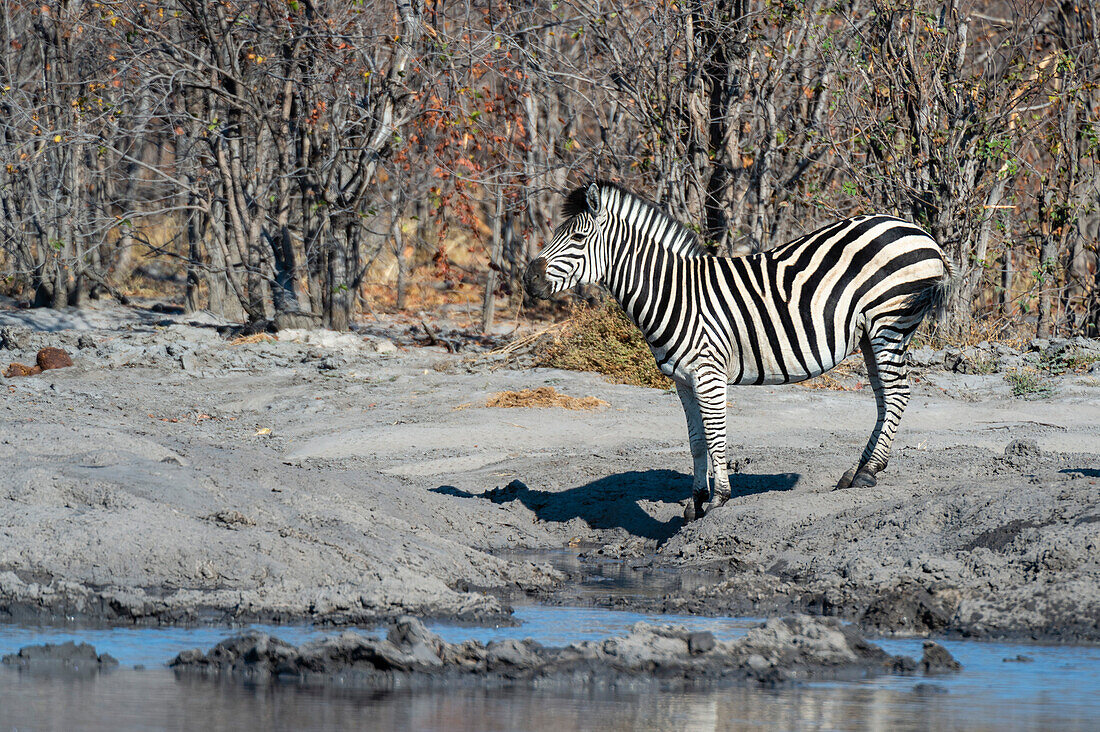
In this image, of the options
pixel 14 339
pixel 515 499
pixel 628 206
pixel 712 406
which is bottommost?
pixel 515 499

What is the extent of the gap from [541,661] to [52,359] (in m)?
14.2

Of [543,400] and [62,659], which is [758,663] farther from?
[543,400]

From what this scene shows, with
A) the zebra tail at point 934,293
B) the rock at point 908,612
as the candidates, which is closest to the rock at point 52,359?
the zebra tail at point 934,293

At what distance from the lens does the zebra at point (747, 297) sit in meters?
9.15

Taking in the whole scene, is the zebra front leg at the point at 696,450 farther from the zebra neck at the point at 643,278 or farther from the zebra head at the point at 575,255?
the zebra head at the point at 575,255

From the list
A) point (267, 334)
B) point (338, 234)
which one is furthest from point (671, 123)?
point (267, 334)

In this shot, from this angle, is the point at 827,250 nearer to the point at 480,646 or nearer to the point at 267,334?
the point at 480,646

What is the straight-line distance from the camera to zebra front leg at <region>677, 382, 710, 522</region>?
368 inches

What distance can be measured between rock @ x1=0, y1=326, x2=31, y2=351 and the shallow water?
48.3 ft

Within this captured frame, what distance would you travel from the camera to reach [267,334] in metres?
19.8

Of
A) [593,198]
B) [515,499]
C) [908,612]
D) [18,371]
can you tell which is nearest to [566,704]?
[908,612]

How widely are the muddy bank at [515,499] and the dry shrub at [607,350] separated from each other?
442 millimetres

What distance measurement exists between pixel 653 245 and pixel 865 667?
4.46 metres

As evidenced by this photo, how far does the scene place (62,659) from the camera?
217 inches
